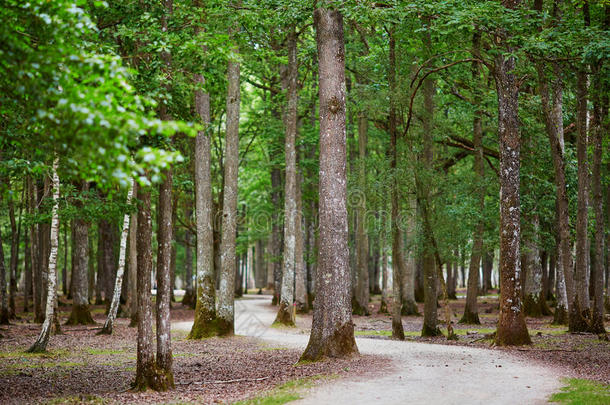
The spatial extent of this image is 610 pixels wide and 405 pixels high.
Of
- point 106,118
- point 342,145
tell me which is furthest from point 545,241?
point 106,118

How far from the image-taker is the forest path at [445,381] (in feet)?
27.0

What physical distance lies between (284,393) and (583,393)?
14.8ft

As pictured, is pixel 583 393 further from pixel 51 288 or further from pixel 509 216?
pixel 51 288

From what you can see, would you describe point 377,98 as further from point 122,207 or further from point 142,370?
point 142,370

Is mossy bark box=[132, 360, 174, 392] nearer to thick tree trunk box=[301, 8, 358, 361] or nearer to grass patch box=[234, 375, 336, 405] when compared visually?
grass patch box=[234, 375, 336, 405]

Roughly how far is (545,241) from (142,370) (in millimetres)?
19699

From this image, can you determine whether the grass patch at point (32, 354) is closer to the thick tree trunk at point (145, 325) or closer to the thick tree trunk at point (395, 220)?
the thick tree trunk at point (145, 325)

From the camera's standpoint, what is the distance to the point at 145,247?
31.7ft

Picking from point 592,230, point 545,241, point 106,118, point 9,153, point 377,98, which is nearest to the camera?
point 106,118

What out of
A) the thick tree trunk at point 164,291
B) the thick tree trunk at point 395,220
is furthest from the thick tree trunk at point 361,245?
the thick tree trunk at point 164,291

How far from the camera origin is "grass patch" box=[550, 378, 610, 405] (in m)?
7.96

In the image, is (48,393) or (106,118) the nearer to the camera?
(106,118)

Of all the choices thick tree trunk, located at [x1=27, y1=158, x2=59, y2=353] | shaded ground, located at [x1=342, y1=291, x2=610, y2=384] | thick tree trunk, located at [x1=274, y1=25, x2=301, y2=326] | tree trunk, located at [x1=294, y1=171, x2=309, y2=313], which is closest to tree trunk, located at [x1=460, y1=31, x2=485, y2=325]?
shaded ground, located at [x1=342, y1=291, x2=610, y2=384]

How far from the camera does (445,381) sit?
9.57 m
